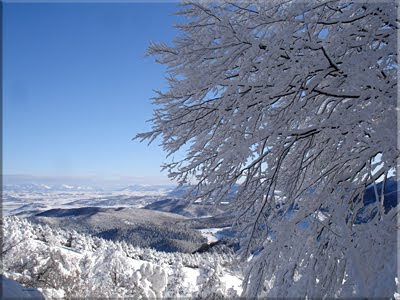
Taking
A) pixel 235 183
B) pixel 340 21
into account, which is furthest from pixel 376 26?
pixel 235 183

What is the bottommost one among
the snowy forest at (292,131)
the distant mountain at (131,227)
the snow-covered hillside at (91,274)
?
the distant mountain at (131,227)

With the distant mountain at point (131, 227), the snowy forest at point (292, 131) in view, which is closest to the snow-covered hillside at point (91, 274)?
the snowy forest at point (292, 131)

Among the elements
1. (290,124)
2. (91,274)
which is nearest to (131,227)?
(91,274)

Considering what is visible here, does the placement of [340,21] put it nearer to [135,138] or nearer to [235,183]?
[235,183]

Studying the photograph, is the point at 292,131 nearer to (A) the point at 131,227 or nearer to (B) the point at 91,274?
(B) the point at 91,274

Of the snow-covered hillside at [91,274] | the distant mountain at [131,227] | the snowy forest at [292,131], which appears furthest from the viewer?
the distant mountain at [131,227]

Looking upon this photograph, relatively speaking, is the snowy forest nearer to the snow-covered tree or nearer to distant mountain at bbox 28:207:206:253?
the snow-covered tree

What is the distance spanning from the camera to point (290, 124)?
119 inches

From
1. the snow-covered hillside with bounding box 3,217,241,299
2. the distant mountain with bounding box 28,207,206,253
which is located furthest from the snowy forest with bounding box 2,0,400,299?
the distant mountain with bounding box 28,207,206,253

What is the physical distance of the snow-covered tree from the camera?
88.8 inches

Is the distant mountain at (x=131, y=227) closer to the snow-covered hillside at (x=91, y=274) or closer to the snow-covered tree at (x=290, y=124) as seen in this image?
the snow-covered hillside at (x=91, y=274)

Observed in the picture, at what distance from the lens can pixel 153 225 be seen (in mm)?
121500

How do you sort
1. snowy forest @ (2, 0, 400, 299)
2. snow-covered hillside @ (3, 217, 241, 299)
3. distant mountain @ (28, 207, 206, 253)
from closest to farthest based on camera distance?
snowy forest @ (2, 0, 400, 299) < snow-covered hillside @ (3, 217, 241, 299) < distant mountain @ (28, 207, 206, 253)

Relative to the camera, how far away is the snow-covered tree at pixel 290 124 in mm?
2256
